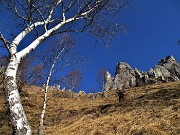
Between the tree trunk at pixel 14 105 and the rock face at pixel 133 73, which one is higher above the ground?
the rock face at pixel 133 73

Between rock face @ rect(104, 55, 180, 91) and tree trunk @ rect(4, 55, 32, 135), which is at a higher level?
rock face @ rect(104, 55, 180, 91)

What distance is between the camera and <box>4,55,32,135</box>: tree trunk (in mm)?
5281

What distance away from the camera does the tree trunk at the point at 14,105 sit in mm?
5281

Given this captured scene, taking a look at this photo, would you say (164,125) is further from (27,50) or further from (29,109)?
(29,109)

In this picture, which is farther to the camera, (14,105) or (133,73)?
(133,73)

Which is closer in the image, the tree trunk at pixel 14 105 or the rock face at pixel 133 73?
the tree trunk at pixel 14 105

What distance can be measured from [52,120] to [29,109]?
456cm

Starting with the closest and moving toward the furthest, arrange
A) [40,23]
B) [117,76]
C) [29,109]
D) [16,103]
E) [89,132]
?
[16,103] → [40,23] → [89,132] → [29,109] → [117,76]

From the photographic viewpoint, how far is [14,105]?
18.2 ft

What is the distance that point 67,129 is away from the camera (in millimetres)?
14680

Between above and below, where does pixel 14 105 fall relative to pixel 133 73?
below

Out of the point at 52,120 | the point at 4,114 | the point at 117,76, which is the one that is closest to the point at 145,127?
the point at 52,120

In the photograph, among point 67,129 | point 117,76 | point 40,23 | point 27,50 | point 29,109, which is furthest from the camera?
point 117,76

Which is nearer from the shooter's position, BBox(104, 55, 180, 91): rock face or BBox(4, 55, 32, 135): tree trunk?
BBox(4, 55, 32, 135): tree trunk
